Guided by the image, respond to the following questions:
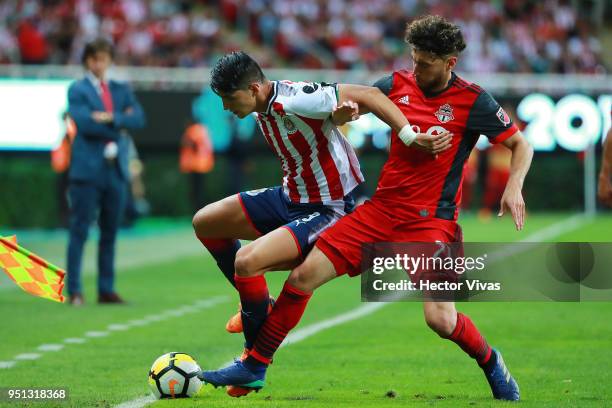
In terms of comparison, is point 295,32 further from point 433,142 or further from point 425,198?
point 433,142

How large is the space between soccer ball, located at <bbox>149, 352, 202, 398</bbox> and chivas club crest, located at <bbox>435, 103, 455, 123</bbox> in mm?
1931

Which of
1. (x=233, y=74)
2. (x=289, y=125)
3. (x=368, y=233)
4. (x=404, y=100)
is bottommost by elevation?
(x=368, y=233)

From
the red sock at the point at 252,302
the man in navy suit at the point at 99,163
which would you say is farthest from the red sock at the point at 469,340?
the man in navy suit at the point at 99,163

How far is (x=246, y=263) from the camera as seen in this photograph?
7.04 meters

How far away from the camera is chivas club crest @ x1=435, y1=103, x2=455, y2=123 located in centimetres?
720

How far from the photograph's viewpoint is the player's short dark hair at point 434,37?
700cm

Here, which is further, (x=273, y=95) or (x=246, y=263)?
(x=273, y=95)

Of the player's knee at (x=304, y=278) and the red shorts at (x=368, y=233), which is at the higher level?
the red shorts at (x=368, y=233)

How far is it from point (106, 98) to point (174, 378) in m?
5.89

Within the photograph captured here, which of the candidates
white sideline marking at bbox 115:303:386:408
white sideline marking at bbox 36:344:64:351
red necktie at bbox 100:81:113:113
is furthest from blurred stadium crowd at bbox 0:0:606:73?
white sideline marking at bbox 36:344:64:351

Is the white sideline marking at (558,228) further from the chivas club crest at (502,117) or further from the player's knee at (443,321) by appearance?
the player's knee at (443,321)

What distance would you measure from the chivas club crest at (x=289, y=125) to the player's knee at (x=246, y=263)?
71 cm

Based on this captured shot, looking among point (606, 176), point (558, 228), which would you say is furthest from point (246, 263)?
point (558, 228)

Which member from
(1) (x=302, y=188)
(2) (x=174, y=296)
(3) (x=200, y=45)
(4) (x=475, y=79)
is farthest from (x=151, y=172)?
(1) (x=302, y=188)
